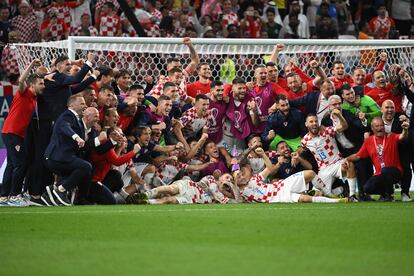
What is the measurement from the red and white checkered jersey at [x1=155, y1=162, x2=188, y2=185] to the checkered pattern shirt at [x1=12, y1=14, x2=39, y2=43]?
6.57 meters

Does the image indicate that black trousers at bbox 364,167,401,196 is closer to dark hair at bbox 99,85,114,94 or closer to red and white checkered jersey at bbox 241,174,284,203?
red and white checkered jersey at bbox 241,174,284,203

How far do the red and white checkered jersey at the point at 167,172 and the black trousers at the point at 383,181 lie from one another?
107 inches

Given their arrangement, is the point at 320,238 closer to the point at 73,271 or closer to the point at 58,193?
the point at 73,271

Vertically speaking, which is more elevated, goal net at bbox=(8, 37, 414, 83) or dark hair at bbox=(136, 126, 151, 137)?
Result: goal net at bbox=(8, 37, 414, 83)

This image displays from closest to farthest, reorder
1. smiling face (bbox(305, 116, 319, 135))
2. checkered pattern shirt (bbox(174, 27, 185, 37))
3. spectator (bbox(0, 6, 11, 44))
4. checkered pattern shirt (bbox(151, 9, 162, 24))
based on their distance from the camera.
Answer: smiling face (bbox(305, 116, 319, 135)) → spectator (bbox(0, 6, 11, 44)) → checkered pattern shirt (bbox(174, 27, 185, 37)) → checkered pattern shirt (bbox(151, 9, 162, 24))

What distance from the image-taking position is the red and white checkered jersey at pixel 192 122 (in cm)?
1741

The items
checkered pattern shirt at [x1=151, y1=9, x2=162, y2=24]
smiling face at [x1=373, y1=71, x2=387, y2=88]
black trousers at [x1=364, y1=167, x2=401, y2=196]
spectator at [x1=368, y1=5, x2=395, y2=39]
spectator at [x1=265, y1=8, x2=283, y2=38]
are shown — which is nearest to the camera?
black trousers at [x1=364, y1=167, x2=401, y2=196]

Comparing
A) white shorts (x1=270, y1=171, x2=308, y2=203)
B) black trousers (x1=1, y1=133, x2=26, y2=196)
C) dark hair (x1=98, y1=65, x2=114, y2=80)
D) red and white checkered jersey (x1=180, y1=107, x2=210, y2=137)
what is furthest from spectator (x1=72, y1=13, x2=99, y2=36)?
white shorts (x1=270, y1=171, x2=308, y2=203)

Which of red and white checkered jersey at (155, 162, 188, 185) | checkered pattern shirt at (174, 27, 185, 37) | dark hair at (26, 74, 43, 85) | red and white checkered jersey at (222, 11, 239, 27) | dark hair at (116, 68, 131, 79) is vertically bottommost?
red and white checkered jersey at (155, 162, 188, 185)

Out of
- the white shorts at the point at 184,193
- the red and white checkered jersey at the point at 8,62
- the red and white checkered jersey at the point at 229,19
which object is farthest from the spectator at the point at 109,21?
the white shorts at the point at 184,193

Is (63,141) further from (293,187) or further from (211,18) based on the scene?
(211,18)

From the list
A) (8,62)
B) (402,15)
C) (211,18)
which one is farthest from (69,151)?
(402,15)

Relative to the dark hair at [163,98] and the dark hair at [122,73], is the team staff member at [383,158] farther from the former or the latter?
the dark hair at [122,73]

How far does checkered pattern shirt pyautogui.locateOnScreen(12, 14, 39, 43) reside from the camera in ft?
→ 73.2
